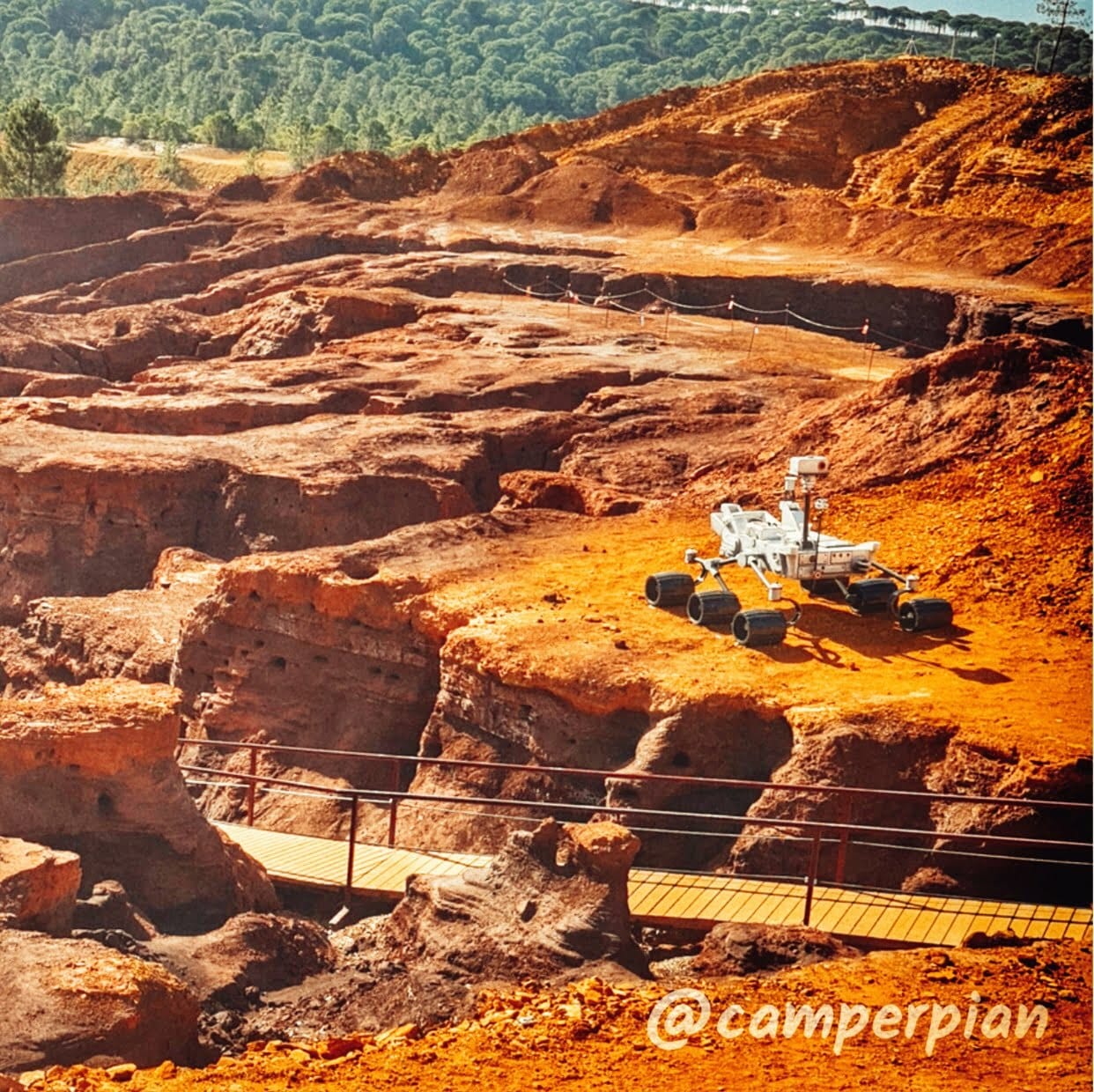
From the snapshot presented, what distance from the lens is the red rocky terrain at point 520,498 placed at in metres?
13.6

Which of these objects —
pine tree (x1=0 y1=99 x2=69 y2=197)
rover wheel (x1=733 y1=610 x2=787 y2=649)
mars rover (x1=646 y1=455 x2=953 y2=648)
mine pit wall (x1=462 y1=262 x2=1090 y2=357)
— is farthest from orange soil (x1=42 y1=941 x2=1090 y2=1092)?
pine tree (x1=0 y1=99 x2=69 y2=197)

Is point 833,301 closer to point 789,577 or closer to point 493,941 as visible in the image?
point 789,577

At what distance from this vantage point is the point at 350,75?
358 feet

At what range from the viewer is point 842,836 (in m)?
12.8

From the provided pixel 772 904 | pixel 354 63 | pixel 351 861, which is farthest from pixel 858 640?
pixel 354 63

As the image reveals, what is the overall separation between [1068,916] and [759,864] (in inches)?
106

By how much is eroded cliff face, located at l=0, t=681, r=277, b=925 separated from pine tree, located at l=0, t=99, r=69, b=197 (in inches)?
2052

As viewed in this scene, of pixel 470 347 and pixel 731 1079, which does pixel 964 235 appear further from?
pixel 731 1079

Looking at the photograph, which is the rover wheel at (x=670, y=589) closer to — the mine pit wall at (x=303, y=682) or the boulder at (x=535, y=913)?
the mine pit wall at (x=303, y=682)

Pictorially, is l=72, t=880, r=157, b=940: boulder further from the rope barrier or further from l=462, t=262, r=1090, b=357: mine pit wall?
the rope barrier

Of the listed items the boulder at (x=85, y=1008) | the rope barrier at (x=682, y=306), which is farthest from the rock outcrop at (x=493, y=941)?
the rope barrier at (x=682, y=306)

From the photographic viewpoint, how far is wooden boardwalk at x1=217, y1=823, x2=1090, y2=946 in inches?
468

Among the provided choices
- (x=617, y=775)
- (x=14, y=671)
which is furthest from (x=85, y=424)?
(x=617, y=775)

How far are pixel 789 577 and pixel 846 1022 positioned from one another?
8224 millimetres
